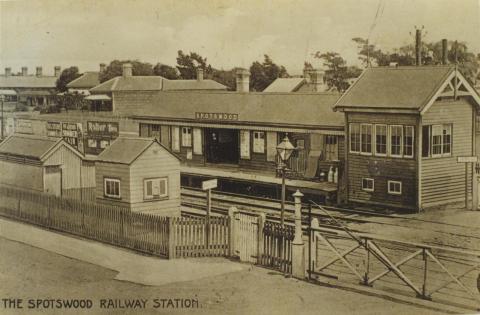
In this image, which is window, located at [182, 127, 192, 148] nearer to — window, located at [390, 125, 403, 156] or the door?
the door

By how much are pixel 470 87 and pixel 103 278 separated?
4.89m

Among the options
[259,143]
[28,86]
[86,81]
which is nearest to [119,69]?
[86,81]

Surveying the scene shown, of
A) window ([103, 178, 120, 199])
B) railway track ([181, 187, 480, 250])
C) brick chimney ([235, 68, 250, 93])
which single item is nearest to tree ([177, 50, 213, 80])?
brick chimney ([235, 68, 250, 93])

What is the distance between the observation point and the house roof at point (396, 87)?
877cm

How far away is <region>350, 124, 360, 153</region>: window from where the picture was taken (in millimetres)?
9516

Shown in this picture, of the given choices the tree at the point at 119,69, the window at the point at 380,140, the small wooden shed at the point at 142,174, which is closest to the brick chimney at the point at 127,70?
the tree at the point at 119,69

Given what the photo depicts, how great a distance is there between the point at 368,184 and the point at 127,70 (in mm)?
3137

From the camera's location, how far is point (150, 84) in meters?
8.67

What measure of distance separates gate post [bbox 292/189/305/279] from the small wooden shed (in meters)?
1.74

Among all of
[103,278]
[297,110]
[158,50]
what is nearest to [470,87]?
[297,110]

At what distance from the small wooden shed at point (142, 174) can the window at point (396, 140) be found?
8.92 ft

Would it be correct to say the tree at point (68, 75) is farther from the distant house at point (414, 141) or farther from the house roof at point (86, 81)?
the distant house at point (414, 141)

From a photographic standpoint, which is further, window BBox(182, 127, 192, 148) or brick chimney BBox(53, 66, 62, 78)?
window BBox(182, 127, 192, 148)

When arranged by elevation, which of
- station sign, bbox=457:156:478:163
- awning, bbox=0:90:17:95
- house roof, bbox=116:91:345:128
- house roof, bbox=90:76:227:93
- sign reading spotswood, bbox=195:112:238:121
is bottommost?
station sign, bbox=457:156:478:163
